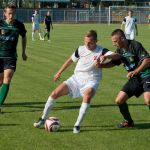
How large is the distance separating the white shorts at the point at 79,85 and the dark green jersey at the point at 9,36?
2029 mm

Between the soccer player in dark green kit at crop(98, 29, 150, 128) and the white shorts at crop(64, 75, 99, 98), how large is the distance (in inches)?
14.8

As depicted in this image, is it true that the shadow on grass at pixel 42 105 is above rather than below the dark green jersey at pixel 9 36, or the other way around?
below

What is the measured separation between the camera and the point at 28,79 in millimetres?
15828

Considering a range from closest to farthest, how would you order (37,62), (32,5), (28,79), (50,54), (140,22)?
1. (28,79)
2. (37,62)
3. (50,54)
4. (140,22)
5. (32,5)

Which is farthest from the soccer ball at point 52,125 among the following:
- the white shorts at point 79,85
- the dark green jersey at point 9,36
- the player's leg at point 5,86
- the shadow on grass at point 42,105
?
the dark green jersey at point 9,36

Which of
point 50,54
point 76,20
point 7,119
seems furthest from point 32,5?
point 7,119

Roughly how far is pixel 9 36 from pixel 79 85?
89.7 inches

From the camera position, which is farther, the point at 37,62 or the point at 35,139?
the point at 37,62

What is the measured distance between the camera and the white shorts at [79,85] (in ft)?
29.7

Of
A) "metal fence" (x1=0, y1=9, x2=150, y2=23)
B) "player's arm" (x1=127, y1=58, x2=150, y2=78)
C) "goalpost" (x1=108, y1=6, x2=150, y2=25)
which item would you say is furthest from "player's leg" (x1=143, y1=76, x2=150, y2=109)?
"metal fence" (x1=0, y1=9, x2=150, y2=23)

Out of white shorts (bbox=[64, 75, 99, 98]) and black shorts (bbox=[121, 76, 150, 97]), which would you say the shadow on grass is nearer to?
white shorts (bbox=[64, 75, 99, 98])

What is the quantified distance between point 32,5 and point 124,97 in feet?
265

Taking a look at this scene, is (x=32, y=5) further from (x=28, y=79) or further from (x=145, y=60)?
(x=145, y=60)

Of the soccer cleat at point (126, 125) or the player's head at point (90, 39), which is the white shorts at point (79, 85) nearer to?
the player's head at point (90, 39)
